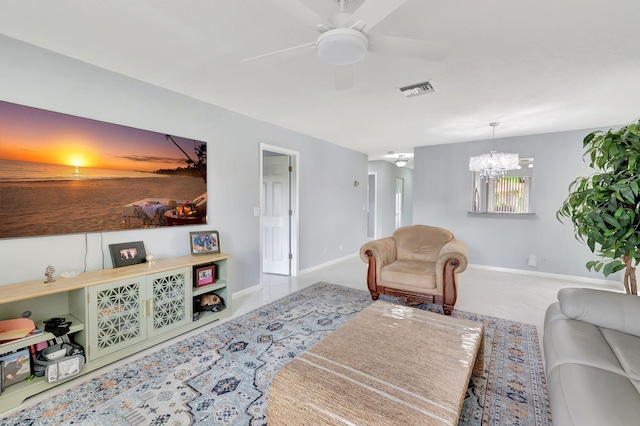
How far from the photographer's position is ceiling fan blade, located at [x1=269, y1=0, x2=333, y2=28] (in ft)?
3.91

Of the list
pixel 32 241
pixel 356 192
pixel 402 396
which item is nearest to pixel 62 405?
pixel 32 241

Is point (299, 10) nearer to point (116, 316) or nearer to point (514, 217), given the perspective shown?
point (116, 316)

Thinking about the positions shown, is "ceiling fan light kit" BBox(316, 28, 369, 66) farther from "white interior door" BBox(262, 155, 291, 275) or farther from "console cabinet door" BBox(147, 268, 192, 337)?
"white interior door" BBox(262, 155, 291, 275)

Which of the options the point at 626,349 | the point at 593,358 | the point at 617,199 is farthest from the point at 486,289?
the point at 593,358

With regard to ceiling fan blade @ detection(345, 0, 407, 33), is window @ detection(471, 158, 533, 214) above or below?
below

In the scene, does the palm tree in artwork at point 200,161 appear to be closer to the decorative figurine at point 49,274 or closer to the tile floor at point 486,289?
the decorative figurine at point 49,274

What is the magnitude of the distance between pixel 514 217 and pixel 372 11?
4932 millimetres

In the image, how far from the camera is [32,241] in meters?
2.04

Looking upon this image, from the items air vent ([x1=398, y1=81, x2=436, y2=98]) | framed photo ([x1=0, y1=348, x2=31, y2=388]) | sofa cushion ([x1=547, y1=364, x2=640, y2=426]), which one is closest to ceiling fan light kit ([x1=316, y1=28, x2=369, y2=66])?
air vent ([x1=398, y1=81, x2=436, y2=98])

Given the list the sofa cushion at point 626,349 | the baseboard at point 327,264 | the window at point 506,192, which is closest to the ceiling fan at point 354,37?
the sofa cushion at point 626,349

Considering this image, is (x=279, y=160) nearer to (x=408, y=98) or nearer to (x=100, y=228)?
(x=408, y=98)

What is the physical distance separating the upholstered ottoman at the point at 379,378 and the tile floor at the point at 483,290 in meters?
1.59

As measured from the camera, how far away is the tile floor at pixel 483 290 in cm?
312

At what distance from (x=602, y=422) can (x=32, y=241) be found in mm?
3319
